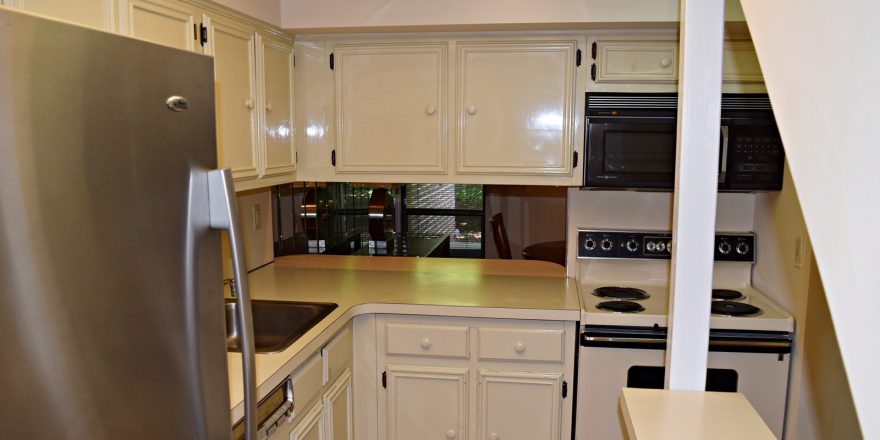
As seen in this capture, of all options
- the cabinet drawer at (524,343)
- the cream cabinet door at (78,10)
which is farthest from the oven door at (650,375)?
the cream cabinet door at (78,10)

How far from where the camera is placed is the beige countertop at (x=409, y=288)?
7.90 feet

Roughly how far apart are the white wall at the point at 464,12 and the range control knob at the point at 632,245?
3.22ft

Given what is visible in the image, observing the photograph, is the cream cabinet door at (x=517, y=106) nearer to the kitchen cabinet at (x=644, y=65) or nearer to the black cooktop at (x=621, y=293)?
the kitchen cabinet at (x=644, y=65)

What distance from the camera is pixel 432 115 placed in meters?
2.71

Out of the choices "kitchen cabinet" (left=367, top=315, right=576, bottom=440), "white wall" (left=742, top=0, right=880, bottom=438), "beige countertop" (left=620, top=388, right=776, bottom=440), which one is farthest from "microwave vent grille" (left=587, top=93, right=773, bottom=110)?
"white wall" (left=742, top=0, right=880, bottom=438)

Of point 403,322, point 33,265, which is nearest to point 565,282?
point 403,322

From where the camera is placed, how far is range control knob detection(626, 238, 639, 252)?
2.85 meters

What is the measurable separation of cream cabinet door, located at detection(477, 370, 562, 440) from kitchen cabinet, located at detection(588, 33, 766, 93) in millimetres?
1221

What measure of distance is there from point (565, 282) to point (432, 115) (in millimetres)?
972

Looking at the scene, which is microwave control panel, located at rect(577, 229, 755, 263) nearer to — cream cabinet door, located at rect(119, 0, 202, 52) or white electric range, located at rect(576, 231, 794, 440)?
white electric range, located at rect(576, 231, 794, 440)

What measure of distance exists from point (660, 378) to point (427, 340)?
3.05 ft

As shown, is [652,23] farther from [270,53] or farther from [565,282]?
[270,53]

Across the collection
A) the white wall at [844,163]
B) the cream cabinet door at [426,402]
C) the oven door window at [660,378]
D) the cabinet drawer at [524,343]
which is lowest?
the cream cabinet door at [426,402]

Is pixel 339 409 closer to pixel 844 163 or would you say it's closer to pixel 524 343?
pixel 524 343
